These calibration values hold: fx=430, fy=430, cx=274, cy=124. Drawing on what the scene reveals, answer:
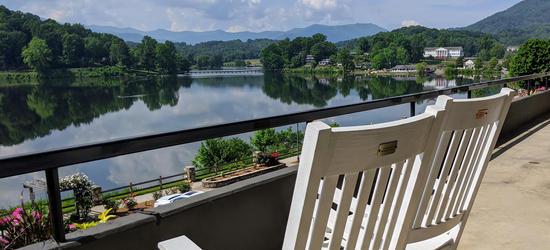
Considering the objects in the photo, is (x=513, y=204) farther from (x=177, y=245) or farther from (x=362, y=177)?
(x=177, y=245)

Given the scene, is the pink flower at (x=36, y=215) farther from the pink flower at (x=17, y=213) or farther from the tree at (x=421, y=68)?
the tree at (x=421, y=68)

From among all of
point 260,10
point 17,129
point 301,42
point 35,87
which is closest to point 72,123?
point 17,129

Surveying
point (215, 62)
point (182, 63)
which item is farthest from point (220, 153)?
point (215, 62)

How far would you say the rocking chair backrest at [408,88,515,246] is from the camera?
114 cm

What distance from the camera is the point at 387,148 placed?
86 centimetres

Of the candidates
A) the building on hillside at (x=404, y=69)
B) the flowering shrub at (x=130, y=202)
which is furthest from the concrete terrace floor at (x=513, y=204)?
the building on hillside at (x=404, y=69)

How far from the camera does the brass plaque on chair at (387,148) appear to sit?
840 millimetres

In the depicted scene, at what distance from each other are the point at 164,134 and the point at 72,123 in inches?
2470

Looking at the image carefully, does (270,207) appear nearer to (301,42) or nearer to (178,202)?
(178,202)

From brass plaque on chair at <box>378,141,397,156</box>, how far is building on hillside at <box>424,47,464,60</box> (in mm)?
68644

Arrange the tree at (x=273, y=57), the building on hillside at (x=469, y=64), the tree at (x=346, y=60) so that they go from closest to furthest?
the building on hillside at (x=469, y=64) < the tree at (x=346, y=60) < the tree at (x=273, y=57)

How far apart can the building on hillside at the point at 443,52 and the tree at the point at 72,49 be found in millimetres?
50309

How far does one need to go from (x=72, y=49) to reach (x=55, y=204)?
66524 mm

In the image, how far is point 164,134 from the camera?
1.39 meters
